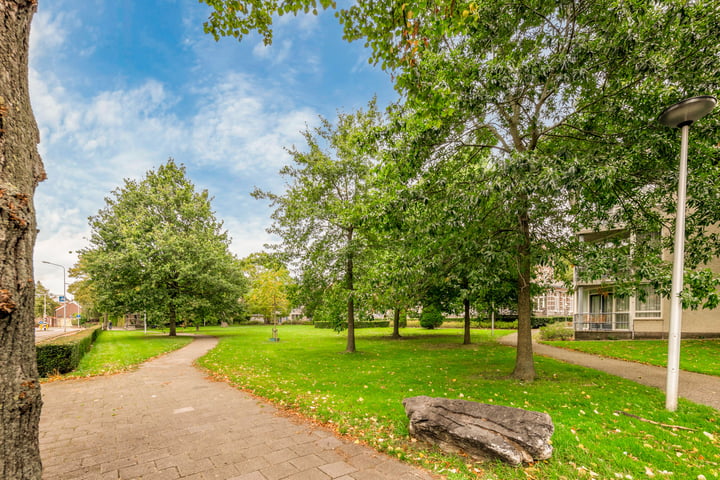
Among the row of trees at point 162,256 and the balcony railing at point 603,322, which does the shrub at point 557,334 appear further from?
the row of trees at point 162,256

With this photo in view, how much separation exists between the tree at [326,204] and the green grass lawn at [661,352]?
10819 millimetres

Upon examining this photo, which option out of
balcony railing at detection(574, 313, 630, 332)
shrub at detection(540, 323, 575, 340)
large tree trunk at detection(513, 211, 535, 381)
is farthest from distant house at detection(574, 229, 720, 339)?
large tree trunk at detection(513, 211, 535, 381)

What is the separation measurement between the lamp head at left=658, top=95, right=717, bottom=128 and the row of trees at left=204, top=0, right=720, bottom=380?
1.90ft

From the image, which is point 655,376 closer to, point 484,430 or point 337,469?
point 484,430

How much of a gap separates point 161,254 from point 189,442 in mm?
20081

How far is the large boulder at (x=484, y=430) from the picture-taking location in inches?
156

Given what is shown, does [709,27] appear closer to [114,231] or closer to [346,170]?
[346,170]

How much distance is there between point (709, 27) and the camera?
5.73 m

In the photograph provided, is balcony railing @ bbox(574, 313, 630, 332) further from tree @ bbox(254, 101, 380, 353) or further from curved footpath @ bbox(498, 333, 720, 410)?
tree @ bbox(254, 101, 380, 353)

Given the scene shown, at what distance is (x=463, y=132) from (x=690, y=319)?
666 inches

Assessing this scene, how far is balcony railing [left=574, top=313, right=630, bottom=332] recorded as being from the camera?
19.6 m

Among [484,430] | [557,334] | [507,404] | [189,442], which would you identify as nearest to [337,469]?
[484,430]

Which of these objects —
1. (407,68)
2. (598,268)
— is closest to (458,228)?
(598,268)

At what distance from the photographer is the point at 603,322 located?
20.1 meters
